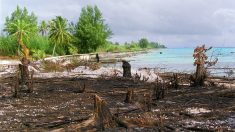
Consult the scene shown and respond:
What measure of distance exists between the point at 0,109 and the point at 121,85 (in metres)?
7.72

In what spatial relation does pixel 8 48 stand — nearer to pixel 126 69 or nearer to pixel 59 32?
pixel 59 32

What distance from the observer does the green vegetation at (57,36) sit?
243 feet

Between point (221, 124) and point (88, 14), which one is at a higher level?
point (88, 14)

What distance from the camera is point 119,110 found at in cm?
1270

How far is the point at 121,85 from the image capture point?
20109 mm

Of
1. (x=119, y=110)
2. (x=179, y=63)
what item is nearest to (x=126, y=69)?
(x=119, y=110)

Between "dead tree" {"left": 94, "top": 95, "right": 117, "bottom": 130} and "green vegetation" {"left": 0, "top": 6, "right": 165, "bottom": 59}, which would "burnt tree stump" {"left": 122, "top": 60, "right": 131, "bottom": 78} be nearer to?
"dead tree" {"left": 94, "top": 95, "right": 117, "bottom": 130}

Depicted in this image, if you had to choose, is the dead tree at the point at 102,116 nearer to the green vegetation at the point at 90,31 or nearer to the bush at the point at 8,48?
the bush at the point at 8,48

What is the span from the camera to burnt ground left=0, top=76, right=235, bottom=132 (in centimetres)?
1047

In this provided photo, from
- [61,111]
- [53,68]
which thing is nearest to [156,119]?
[61,111]

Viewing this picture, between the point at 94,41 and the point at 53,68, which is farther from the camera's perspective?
the point at 94,41

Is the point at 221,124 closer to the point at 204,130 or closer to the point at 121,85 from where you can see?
the point at 204,130

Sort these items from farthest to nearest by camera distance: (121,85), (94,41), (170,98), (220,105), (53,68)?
(94,41)
(53,68)
(121,85)
(170,98)
(220,105)

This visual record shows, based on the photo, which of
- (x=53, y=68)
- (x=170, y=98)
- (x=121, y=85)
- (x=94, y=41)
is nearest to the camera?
(x=170, y=98)
